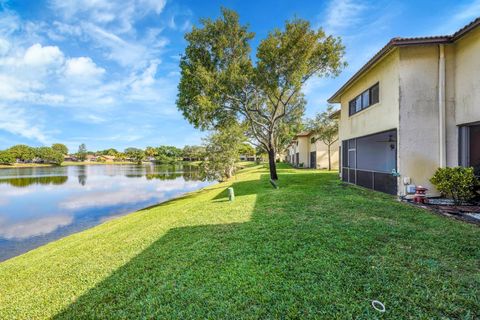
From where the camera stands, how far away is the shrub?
7062mm

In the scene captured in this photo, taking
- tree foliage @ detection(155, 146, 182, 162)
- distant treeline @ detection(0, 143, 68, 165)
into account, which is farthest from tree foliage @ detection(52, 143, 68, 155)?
tree foliage @ detection(155, 146, 182, 162)

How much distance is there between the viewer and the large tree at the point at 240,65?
40.8 feet

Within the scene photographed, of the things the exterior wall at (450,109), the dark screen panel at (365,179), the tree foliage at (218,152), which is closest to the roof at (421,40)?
the exterior wall at (450,109)

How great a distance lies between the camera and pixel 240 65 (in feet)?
46.6

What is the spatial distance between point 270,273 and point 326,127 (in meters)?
23.1

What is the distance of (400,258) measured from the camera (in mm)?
3889

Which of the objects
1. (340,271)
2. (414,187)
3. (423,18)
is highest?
(423,18)

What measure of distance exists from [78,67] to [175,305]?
21.2m

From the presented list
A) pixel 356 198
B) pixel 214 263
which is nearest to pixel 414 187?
pixel 356 198

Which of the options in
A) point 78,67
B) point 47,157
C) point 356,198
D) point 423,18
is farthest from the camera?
point 47,157

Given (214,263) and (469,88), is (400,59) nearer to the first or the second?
(469,88)

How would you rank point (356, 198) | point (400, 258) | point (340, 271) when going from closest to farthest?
point (340, 271) < point (400, 258) < point (356, 198)

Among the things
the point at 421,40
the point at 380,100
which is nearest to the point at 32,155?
the point at 380,100

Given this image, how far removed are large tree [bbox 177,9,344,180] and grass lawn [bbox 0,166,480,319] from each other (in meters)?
8.66
